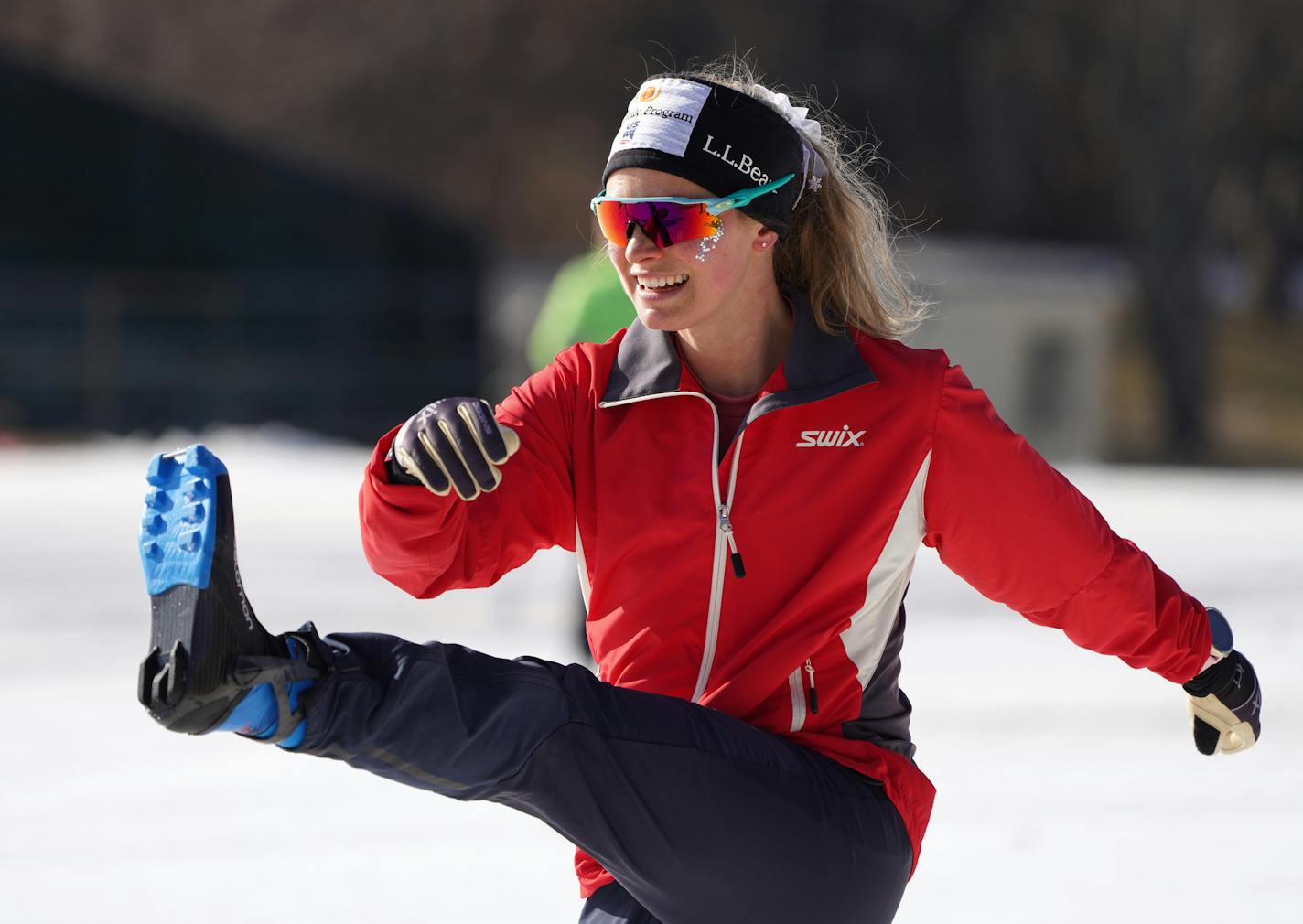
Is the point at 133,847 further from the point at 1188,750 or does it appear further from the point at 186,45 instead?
the point at 186,45

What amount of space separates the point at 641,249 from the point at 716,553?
391mm

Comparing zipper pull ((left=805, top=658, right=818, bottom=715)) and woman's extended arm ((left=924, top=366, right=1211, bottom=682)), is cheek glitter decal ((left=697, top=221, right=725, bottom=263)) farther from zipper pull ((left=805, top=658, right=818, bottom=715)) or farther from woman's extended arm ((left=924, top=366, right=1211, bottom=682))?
zipper pull ((left=805, top=658, right=818, bottom=715))

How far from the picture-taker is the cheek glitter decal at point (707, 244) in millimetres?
2133

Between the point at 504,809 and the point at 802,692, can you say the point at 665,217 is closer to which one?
the point at 802,692

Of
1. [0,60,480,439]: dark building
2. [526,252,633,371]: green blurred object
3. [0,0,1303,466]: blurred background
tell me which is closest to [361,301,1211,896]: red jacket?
[526,252,633,371]: green blurred object

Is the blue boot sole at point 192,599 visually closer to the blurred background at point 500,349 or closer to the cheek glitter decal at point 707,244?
the cheek glitter decal at point 707,244

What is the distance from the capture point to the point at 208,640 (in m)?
1.70

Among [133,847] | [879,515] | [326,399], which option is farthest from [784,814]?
[326,399]

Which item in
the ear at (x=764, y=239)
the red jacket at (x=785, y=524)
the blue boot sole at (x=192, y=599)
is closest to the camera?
the blue boot sole at (x=192, y=599)

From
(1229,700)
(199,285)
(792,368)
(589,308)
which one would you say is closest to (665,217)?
(792,368)

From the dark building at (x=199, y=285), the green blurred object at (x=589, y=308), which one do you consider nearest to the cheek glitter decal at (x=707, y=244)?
the green blurred object at (x=589, y=308)

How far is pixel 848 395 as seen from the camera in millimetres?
2111

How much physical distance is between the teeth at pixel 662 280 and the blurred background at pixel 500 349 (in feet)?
2.11

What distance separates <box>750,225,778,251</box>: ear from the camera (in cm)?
221
